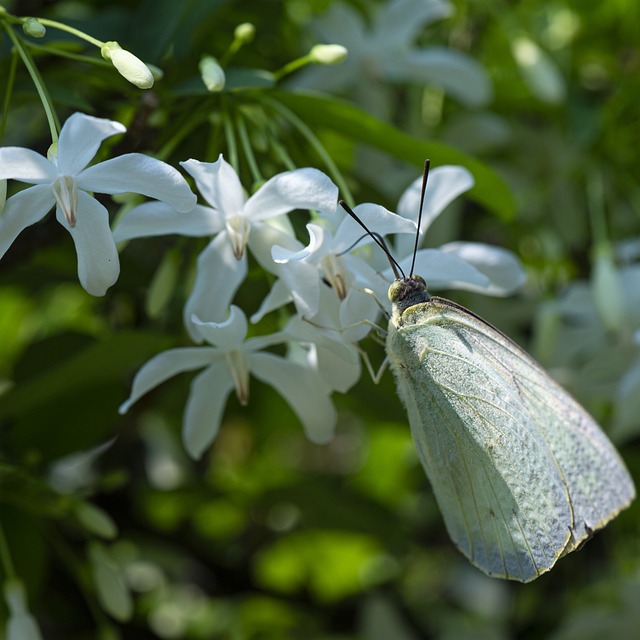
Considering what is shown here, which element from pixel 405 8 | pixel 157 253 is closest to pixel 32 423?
pixel 157 253

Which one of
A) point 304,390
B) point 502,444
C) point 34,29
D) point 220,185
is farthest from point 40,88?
point 502,444

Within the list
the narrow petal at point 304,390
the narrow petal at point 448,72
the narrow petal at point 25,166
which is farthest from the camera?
the narrow petal at point 448,72

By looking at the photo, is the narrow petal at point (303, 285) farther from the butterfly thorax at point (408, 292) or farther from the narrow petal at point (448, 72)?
the narrow petal at point (448, 72)

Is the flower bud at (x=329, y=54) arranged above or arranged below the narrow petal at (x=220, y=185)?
above

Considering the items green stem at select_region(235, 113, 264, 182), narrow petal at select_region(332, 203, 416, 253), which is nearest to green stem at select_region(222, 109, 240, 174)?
green stem at select_region(235, 113, 264, 182)

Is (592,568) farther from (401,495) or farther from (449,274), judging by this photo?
(449,274)

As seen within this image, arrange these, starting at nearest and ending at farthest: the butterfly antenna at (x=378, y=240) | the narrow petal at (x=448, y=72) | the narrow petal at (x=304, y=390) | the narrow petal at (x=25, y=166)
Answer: the narrow petal at (x=25, y=166)
the butterfly antenna at (x=378, y=240)
the narrow petal at (x=304, y=390)
the narrow petal at (x=448, y=72)

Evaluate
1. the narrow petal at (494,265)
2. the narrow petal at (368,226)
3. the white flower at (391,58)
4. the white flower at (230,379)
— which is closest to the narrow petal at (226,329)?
the white flower at (230,379)

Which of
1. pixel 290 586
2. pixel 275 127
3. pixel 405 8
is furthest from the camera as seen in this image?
pixel 290 586
